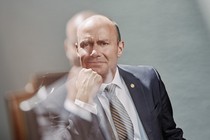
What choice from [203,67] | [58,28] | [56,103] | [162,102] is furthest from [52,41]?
[203,67]

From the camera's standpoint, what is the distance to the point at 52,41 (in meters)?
0.78

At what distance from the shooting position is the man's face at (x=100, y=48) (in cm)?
82

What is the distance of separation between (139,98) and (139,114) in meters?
0.05

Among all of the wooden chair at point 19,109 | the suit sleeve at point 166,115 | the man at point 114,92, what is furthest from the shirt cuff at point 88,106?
the suit sleeve at point 166,115

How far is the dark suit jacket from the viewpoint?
2.51 feet

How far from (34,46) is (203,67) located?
0.53m

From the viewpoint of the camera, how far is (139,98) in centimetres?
91

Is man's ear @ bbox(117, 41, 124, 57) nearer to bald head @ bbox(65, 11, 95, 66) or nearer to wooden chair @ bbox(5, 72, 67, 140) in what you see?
bald head @ bbox(65, 11, 95, 66)

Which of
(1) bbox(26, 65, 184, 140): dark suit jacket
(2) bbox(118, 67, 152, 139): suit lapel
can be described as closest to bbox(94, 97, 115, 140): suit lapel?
(1) bbox(26, 65, 184, 140): dark suit jacket

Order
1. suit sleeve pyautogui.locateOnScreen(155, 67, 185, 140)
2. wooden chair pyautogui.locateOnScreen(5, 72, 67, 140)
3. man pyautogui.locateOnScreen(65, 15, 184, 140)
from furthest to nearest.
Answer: suit sleeve pyautogui.locateOnScreen(155, 67, 185, 140), man pyautogui.locateOnScreen(65, 15, 184, 140), wooden chair pyautogui.locateOnScreen(5, 72, 67, 140)

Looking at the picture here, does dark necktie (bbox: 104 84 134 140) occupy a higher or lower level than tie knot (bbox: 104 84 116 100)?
lower

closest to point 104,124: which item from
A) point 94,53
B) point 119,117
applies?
point 119,117

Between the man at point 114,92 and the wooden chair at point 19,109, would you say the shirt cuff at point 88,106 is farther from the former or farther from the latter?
the wooden chair at point 19,109

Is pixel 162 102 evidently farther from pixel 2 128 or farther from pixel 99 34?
pixel 2 128
